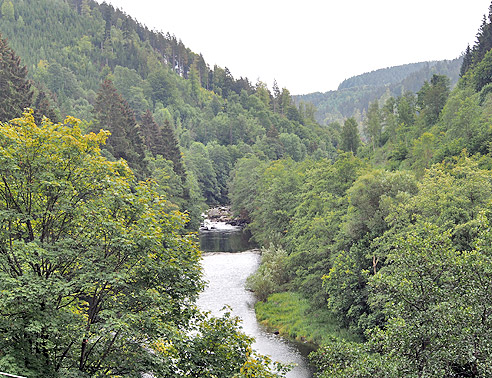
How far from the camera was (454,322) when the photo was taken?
13.4 metres

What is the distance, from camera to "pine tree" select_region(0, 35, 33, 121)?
140 ft

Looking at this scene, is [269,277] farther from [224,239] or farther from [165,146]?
[165,146]

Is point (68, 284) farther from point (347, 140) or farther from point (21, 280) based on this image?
point (347, 140)

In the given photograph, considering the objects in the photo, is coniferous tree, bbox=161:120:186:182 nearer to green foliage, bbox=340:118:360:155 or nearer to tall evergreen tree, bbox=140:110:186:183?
tall evergreen tree, bbox=140:110:186:183

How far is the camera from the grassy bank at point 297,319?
30.6m

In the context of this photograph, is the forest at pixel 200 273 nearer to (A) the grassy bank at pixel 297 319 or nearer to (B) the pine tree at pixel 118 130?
(A) the grassy bank at pixel 297 319

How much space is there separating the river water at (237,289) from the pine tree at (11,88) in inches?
1078

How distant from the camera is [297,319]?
33844mm

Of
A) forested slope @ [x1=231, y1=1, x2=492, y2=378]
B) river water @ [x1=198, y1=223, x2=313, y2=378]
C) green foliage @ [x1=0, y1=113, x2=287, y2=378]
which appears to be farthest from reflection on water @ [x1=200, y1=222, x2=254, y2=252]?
green foliage @ [x1=0, y1=113, x2=287, y2=378]

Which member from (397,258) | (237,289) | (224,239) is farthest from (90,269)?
(224,239)

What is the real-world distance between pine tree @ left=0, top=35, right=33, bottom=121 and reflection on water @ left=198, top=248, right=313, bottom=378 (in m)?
27.2

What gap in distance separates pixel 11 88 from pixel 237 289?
114ft

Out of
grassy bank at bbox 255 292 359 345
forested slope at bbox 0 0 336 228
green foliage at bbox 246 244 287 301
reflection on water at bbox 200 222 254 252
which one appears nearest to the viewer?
grassy bank at bbox 255 292 359 345

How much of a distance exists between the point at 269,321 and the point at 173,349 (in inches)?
889
